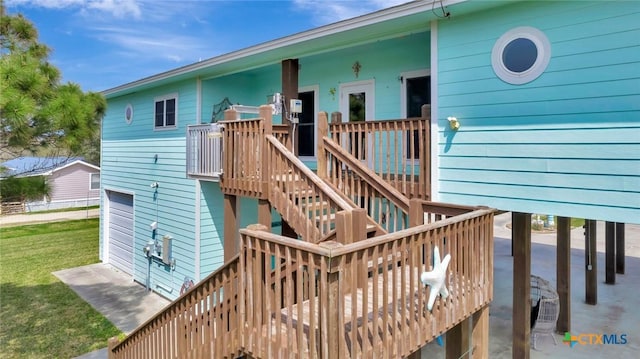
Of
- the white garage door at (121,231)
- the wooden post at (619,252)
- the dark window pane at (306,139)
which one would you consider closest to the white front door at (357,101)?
the dark window pane at (306,139)

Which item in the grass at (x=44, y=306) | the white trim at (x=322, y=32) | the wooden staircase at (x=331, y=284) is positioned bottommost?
the grass at (x=44, y=306)

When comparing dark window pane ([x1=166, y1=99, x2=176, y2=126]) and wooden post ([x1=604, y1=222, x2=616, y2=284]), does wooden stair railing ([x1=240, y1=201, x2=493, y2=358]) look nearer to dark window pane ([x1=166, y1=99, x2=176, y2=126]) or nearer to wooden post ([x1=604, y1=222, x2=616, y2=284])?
dark window pane ([x1=166, y1=99, x2=176, y2=126])

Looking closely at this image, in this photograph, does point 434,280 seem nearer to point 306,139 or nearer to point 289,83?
point 289,83

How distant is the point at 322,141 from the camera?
5.27 m

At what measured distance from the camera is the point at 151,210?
418 inches

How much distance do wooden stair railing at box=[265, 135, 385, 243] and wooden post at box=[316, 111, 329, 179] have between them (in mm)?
389

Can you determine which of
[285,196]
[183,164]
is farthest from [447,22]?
[183,164]

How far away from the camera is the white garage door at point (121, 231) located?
11977 millimetres

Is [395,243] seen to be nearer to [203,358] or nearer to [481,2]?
[203,358]

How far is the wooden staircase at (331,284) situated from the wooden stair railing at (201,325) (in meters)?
0.01

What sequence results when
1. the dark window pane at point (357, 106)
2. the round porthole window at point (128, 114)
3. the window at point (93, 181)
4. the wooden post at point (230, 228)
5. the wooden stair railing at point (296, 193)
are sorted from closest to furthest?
the wooden stair railing at point (296, 193) < the wooden post at point (230, 228) < the dark window pane at point (357, 106) < the round porthole window at point (128, 114) < the window at point (93, 181)

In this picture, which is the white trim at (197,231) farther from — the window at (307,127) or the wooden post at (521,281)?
the wooden post at (521,281)

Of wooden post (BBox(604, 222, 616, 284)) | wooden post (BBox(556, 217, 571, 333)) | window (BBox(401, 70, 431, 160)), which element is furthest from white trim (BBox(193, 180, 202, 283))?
wooden post (BBox(604, 222, 616, 284))

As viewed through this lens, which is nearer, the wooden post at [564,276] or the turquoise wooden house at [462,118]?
the turquoise wooden house at [462,118]
